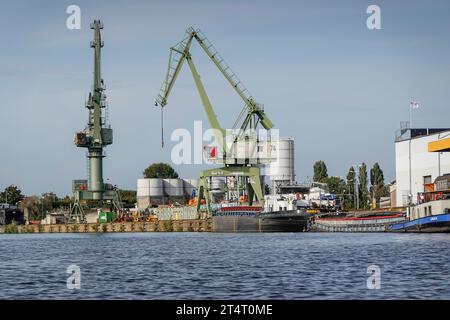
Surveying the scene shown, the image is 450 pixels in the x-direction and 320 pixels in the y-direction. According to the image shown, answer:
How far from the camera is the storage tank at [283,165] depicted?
174 m

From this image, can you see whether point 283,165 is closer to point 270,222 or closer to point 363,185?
point 363,185

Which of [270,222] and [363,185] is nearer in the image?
[270,222]

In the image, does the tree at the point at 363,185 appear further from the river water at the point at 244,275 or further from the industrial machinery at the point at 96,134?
the river water at the point at 244,275

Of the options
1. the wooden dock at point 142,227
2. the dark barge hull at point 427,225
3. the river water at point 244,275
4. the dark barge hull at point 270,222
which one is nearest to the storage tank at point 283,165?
the wooden dock at point 142,227

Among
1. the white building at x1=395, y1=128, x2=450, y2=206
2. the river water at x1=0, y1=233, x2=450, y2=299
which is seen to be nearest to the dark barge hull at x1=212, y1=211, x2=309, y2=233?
the white building at x1=395, y1=128, x2=450, y2=206

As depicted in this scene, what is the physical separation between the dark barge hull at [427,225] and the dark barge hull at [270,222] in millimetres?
21459

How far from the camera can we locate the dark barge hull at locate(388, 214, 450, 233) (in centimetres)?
8594

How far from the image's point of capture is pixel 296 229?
115250 mm

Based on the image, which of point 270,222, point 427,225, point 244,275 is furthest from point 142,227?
point 244,275

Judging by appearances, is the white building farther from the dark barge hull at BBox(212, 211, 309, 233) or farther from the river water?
the river water

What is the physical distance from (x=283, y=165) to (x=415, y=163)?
182ft

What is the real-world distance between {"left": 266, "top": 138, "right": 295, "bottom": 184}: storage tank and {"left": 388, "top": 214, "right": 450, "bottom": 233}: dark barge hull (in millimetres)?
78375

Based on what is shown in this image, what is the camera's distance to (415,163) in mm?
121625
